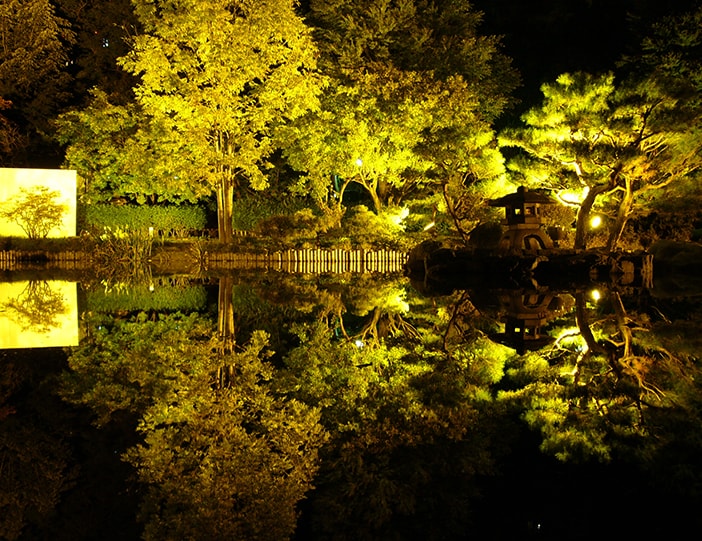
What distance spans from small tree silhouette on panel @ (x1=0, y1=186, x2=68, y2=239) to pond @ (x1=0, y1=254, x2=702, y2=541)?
1042 centimetres

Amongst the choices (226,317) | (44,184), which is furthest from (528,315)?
(44,184)

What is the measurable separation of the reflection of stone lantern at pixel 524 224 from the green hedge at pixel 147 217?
1092 centimetres

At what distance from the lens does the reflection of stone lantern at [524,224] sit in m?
13.5

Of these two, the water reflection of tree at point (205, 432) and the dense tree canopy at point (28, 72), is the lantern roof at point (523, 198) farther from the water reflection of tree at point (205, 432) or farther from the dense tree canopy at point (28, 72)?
the dense tree canopy at point (28, 72)

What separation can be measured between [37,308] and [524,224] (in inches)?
339

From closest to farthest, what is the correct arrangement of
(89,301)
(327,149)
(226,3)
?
1. (89,301)
2. (226,3)
3. (327,149)

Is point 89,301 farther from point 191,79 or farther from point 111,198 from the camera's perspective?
point 111,198

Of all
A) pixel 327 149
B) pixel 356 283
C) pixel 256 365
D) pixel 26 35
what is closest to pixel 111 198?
pixel 26 35

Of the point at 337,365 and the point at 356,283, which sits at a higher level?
the point at 356,283

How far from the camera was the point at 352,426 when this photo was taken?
470cm

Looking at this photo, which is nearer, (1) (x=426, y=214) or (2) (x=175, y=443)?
(2) (x=175, y=443)

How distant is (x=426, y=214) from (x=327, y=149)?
10.6ft

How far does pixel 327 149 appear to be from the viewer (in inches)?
750

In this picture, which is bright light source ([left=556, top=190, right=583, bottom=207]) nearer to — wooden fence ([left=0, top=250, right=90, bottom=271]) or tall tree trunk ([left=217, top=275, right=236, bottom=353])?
tall tree trunk ([left=217, top=275, right=236, bottom=353])
